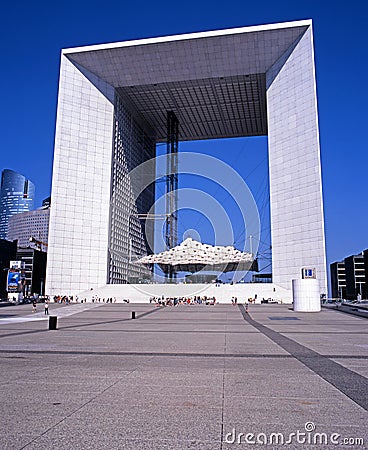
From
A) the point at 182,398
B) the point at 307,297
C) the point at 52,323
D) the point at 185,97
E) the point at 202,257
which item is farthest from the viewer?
the point at 185,97

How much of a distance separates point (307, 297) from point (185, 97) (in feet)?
137

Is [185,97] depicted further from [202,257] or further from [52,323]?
[52,323]

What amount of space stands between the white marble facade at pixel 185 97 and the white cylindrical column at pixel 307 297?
1707 cm

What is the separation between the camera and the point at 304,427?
15.4 feet

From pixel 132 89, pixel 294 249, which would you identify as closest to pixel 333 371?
pixel 294 249

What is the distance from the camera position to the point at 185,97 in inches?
2589

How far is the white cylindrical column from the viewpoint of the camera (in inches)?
1325

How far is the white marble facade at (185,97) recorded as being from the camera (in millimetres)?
53094

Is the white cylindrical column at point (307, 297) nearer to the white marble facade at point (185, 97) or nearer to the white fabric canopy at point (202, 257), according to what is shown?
the white marble facade at point (185, 97)

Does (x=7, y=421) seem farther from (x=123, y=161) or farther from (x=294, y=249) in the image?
(x=123, y=161)

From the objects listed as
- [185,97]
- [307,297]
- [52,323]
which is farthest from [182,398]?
[185,97]

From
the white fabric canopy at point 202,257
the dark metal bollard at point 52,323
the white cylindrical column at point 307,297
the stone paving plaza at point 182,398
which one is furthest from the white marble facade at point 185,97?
the stone paving plaza at point 182,398

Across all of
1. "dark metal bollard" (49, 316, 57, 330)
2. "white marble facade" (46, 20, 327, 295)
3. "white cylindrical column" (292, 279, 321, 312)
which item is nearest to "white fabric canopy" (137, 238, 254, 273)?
"white marble facade" (46, 20, 327, 295)

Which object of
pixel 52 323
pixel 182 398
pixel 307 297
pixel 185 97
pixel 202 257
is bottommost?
pixel 182 398
